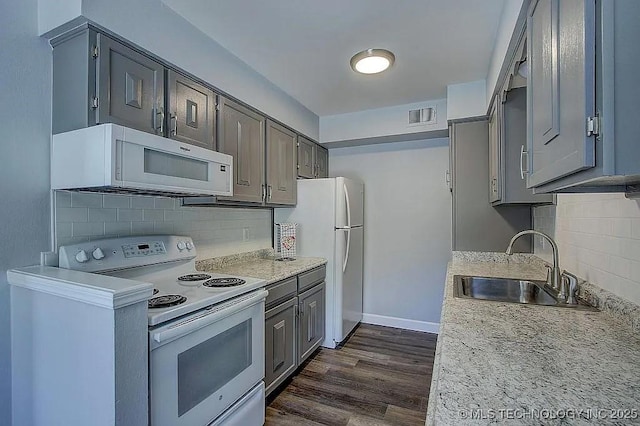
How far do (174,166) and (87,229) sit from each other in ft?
1.92

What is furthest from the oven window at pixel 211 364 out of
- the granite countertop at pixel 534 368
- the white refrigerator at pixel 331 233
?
the white refrigerator at pixel 331 233

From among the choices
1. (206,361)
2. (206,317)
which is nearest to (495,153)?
(206,317)

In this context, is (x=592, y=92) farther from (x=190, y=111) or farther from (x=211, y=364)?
(x=190, y=111)

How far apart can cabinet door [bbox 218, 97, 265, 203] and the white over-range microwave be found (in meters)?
0.49

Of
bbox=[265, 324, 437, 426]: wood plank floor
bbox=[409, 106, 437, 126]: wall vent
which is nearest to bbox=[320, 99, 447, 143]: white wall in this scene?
bbox=[409, 106, 437, 126]: wall vent

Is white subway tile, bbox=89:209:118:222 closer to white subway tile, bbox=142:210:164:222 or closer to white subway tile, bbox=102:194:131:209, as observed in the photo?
white subway tile, bbox=102:194:131:209

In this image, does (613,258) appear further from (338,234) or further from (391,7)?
(338,234)

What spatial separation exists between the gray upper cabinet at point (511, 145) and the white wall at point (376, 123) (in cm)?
92

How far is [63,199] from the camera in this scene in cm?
162

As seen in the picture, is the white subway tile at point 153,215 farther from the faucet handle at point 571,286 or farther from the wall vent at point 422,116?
the wall vent at point 422,116

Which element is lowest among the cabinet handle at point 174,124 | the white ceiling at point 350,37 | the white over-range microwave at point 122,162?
the white over-range microwave at point 122,162

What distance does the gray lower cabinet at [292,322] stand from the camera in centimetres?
224

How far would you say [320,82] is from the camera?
109 inches

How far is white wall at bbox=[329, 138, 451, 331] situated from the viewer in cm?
354
